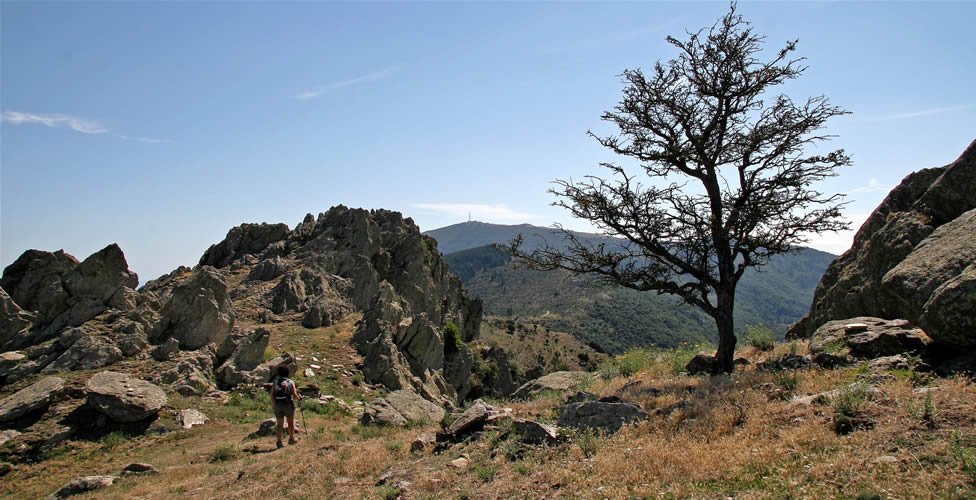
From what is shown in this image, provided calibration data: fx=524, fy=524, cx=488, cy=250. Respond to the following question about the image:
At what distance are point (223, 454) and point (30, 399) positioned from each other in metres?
6.83

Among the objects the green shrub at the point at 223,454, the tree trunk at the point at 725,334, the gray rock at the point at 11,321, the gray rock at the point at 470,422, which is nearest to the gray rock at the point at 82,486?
the green shrub at the point at 223,454

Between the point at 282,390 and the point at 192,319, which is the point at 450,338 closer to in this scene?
the point at 192,319

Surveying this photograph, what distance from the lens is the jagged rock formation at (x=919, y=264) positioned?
814 centimetres

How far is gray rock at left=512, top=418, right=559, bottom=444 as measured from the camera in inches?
357

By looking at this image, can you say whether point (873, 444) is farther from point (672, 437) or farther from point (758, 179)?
point (758, 179)

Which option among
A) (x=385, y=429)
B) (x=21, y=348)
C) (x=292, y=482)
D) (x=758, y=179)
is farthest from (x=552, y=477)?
(x=21, y=348)

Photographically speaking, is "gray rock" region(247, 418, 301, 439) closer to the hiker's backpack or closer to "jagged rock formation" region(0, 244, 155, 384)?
the hiker's backpack

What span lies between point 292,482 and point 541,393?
26.0 ft

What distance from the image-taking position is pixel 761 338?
51.4 feet

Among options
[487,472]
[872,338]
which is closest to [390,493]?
[487,472]

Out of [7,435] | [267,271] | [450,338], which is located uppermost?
[267,271]

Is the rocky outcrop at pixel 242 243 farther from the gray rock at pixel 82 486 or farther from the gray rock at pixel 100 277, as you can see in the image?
the gray rock at pixel 82 486

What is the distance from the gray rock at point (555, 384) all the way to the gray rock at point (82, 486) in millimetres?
10940

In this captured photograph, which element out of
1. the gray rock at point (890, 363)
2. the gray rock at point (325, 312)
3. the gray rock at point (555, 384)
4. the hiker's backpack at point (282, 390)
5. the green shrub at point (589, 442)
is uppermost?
the gray rock at point (325, 312)
